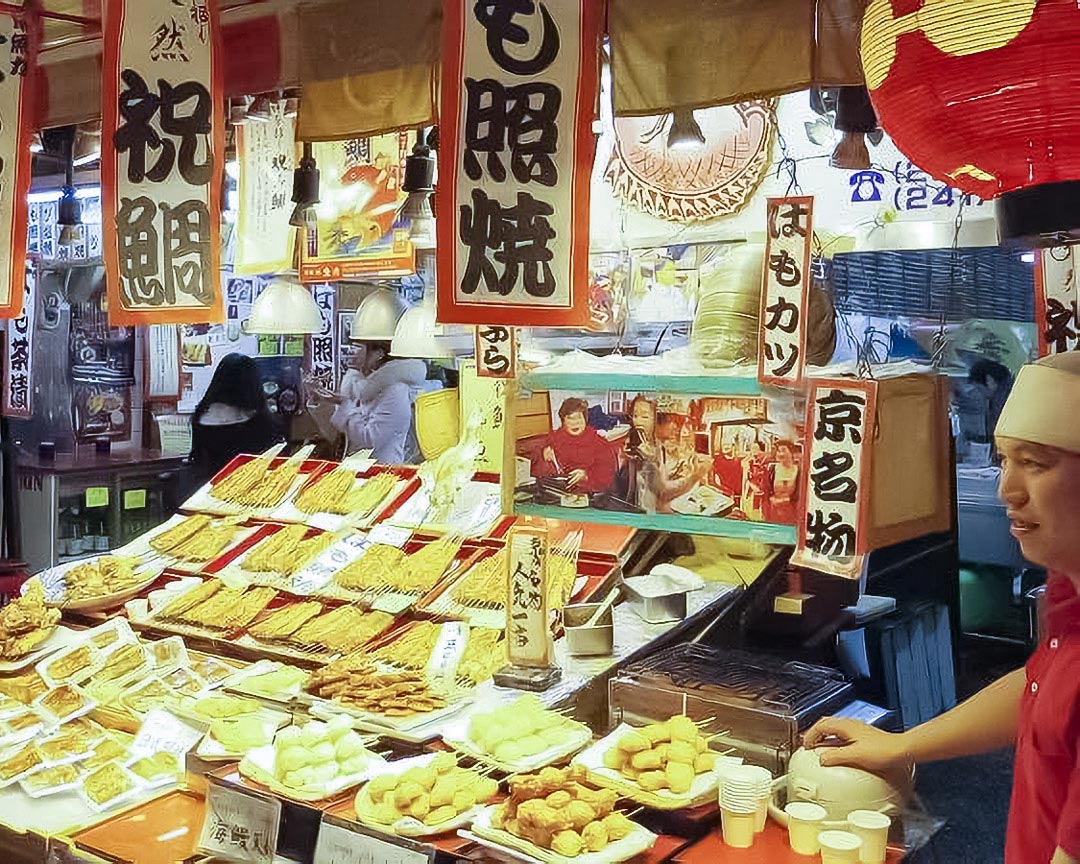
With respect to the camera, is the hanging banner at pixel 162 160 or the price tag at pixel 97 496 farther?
the price tag at pixel 97 496

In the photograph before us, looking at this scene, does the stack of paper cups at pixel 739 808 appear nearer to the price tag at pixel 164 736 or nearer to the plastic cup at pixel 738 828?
the plastic cup at pixel 738 828

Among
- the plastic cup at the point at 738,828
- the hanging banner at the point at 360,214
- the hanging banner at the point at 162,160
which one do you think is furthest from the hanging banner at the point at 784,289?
the hanging banner at the point at 360,214

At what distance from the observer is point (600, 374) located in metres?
3.40

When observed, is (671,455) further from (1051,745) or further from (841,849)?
(1051,745)

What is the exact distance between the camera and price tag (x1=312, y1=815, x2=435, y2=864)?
9.04 ft

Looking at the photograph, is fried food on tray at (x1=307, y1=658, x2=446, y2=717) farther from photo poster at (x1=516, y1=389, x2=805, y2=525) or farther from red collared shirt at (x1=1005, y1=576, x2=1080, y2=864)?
red collared shirt at (x1=1005, y1=576, x2=1080, y2=864)

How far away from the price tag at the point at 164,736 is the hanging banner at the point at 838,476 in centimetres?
222

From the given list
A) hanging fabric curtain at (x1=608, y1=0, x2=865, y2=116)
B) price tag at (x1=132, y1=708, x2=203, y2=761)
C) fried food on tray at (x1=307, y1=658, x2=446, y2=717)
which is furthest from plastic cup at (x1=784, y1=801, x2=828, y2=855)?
price tag at (x1=132, y1=708, x2=203, y2=761)

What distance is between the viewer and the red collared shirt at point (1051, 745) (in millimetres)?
1993

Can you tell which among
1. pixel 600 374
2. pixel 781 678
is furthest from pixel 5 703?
pixel 781 678

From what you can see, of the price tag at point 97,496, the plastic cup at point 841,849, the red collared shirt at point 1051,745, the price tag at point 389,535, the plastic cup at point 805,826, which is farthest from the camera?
the price tag at point 97,496

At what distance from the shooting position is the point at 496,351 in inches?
169

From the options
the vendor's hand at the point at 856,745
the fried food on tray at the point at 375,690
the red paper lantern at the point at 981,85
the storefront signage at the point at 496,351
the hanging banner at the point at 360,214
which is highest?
the hanging banner at the point at 360,214

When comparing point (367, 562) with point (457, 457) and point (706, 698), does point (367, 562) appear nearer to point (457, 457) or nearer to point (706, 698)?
point (457, 457)
